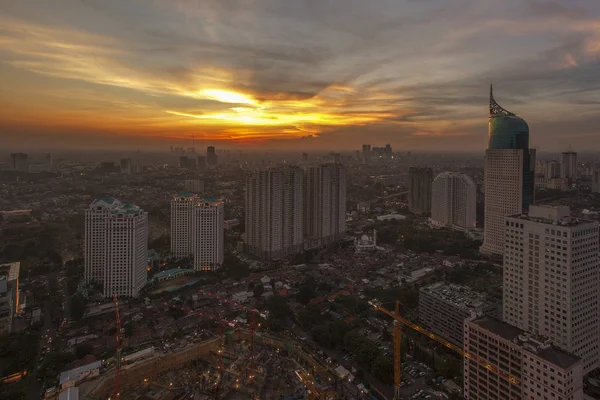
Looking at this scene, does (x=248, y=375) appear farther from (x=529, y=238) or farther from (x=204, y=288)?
(x=529, y=238)

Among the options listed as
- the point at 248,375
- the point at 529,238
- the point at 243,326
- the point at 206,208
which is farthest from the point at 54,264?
the point at 529,238

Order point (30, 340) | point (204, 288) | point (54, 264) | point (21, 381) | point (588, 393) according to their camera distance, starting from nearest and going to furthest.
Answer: point (588, 393) → point (21, 381) → point (30, 340) → point (204, 288) → point (54, 264)

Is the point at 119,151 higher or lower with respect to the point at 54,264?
higher

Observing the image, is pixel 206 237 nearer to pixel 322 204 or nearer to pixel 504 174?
pixel 322 204

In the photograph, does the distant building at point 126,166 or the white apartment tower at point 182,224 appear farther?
the distant building at point 126,166

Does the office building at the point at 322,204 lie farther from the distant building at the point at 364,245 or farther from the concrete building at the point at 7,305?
the concrete building at the point at 7,305

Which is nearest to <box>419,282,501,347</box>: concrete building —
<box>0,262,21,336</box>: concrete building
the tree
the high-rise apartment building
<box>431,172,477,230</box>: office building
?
the high-rise apartment building

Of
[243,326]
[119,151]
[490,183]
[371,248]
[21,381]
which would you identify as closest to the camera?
[21,381]

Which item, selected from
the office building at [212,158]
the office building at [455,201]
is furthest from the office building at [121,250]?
the office building at [212,158]
